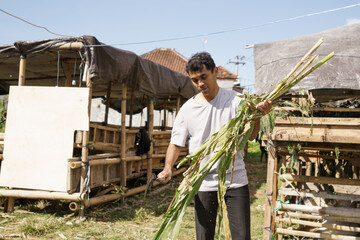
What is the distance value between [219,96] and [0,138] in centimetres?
582

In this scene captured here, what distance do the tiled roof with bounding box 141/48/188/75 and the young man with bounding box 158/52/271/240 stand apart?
98.0ft

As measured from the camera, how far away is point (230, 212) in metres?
2.89

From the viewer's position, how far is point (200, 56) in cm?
303

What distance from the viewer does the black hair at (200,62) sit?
2.96 meters

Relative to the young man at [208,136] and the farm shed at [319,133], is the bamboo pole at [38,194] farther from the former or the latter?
the young man at [208,136]

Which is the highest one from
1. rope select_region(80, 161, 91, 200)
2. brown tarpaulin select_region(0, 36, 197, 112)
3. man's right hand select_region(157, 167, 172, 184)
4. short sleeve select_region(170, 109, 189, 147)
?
brown tarpaulin select_region(0, 36, 197, 112)

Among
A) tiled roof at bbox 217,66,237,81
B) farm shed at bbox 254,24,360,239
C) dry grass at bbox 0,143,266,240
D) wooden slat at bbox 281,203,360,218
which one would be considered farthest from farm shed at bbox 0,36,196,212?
tiled roof at bbox 217,66,237,81

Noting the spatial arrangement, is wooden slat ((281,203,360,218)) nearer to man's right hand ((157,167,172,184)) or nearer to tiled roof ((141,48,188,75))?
man's right hand ((157,167,172,184))

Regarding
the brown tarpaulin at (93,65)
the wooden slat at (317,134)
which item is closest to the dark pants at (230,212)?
the wooden slat at (317,134)

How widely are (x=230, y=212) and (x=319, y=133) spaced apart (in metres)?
1.73

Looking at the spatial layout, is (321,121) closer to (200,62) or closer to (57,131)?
(200,62)

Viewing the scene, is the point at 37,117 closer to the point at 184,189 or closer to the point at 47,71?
the point at 47,71

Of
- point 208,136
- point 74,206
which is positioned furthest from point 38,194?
point 208,136

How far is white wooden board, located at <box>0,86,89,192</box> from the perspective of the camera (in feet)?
20.6
